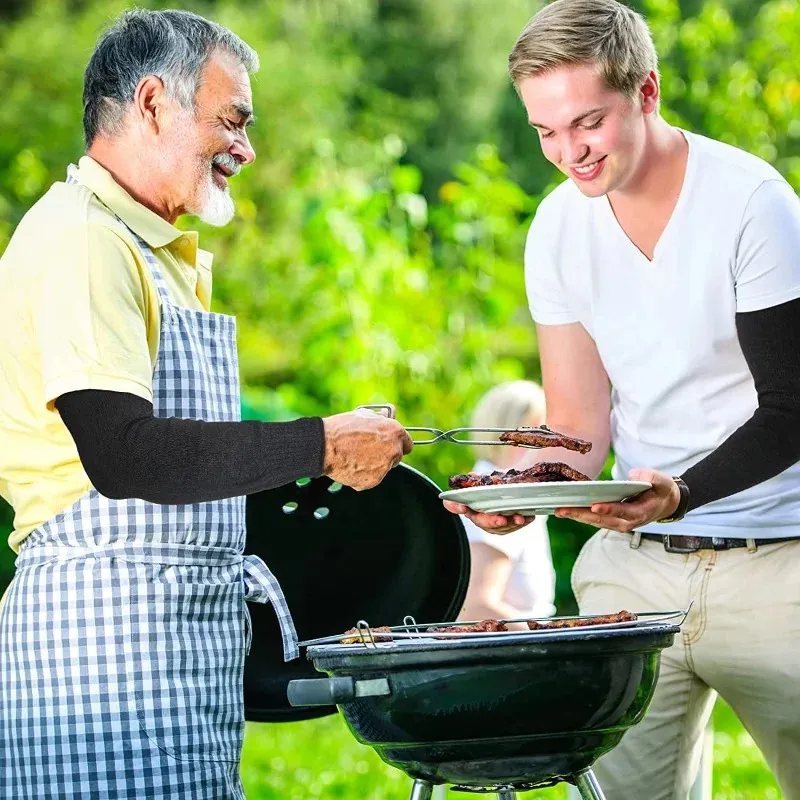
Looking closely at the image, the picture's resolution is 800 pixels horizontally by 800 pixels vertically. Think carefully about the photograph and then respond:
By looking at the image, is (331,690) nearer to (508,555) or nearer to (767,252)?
(767,252)

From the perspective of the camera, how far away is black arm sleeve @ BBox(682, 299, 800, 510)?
2.85m

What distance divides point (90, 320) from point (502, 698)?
3.41 ft

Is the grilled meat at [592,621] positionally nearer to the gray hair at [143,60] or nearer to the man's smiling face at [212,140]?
the man's smiling face at [212,140]

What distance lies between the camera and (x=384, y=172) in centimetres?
977

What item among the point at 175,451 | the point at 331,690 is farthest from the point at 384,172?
the point at 331,690

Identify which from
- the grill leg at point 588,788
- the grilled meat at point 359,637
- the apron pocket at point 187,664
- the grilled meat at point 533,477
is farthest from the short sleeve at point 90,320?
the grill leg at point 588,788

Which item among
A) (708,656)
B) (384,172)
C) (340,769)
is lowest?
(340,769)

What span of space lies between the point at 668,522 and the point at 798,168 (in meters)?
5.24

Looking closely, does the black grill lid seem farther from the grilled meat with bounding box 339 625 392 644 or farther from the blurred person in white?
the blurred person in white

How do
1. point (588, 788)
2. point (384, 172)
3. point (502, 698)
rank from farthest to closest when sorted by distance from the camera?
point (384, 172), point (588, 788), point (502, 698)

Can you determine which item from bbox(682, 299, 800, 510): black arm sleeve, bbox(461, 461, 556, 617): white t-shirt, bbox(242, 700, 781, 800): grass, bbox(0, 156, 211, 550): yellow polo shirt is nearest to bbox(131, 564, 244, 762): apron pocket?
bbox(0, 156, 211, 550): yellow polo shirt

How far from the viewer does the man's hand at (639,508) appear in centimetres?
Result: 272

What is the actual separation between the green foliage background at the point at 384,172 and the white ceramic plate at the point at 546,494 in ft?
5.09

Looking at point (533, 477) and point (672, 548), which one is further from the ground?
point (533, 477)
